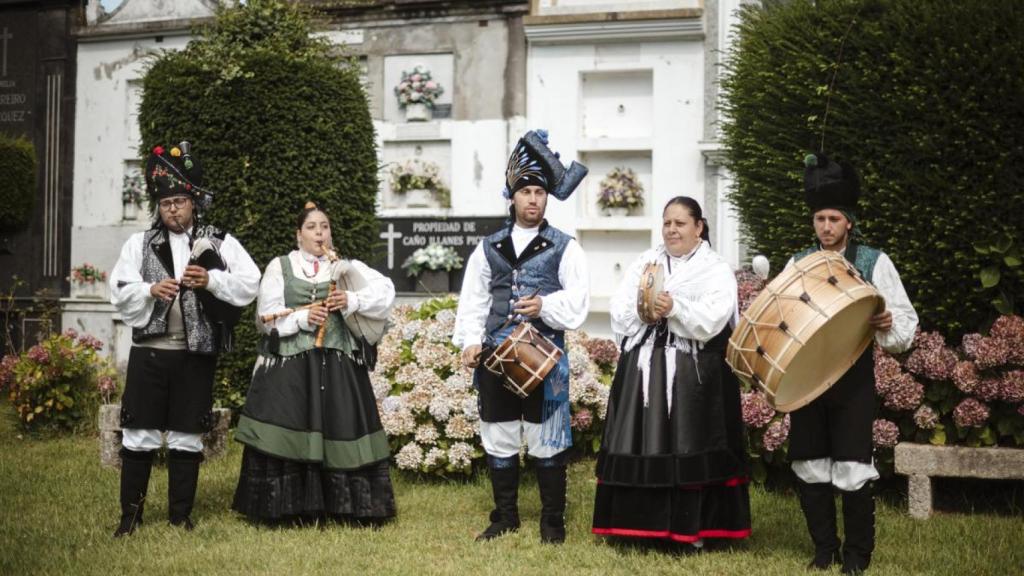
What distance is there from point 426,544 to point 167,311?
192 cm

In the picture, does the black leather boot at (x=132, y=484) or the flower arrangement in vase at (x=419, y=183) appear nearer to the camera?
the black leather boot at (x=132, y=484)

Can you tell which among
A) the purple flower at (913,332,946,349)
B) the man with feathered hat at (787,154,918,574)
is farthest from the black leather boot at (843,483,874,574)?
the purple flower at (913,332,946,349)

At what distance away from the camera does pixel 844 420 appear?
4625 mm

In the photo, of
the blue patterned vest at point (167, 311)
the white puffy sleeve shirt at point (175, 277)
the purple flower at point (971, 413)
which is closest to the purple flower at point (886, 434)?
the purple flower at point (971, 413)

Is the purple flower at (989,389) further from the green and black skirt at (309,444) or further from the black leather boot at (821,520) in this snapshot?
the green and black skirt at (309,444)

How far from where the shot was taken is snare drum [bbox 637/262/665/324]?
189 inches

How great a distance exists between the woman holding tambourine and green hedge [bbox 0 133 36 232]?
9.66 metres

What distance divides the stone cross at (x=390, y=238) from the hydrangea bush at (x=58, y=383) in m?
3.18

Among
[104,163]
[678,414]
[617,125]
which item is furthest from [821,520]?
[104,163]

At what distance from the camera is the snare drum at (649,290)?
4793 mm

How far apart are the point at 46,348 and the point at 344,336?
13.9ft

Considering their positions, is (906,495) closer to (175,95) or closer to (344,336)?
(344,336)

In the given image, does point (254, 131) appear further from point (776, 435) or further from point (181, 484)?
point (776, 435)

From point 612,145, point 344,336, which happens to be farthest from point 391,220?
point 344,336
